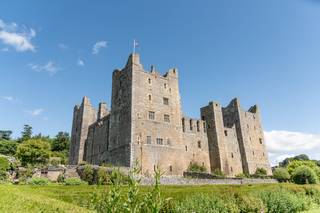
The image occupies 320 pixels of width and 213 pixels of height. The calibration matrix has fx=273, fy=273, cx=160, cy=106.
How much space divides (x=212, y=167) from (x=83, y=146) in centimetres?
2524

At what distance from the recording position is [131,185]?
542cm

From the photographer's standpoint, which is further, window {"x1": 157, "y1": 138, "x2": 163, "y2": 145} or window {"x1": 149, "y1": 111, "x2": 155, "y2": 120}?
window {"x1": 149, "y1": 111, "x2": 155, "y2": 120}

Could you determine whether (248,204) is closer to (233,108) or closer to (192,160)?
(192,160)

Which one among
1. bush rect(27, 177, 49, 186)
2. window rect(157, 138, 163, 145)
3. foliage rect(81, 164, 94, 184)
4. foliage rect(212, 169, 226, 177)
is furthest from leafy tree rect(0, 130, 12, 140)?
foliage rect(212, 169, 226, 177)

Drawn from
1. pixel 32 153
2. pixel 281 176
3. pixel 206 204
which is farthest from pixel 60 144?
pixel 206 204

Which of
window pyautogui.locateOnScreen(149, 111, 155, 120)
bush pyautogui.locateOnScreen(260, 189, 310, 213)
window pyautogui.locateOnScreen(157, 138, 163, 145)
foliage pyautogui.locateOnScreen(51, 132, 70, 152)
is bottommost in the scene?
bush pyautogui.locateOnScreen(260, 189, 310, 213)

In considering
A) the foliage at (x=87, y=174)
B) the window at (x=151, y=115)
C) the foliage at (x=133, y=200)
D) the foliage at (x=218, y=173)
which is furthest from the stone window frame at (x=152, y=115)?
the foliage at (x=133, y=200)

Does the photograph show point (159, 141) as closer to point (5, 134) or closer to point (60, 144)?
point (60, 144)

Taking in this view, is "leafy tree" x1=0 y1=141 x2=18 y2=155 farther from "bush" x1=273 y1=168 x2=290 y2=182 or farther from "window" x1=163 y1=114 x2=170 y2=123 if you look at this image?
"bush" x1=273 y1=168 x2=290 y2=182

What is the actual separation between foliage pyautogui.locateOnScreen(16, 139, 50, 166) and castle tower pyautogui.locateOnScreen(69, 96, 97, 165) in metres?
5.78

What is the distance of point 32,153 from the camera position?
4862cm

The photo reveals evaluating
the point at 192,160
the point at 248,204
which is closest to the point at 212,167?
the point at 192,160

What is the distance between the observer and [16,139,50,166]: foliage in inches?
1906

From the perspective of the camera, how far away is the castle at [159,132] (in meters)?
38.6
